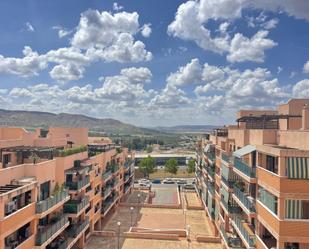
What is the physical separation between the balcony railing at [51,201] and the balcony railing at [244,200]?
16499mm

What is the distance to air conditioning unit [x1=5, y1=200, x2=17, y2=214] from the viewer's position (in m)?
25.0

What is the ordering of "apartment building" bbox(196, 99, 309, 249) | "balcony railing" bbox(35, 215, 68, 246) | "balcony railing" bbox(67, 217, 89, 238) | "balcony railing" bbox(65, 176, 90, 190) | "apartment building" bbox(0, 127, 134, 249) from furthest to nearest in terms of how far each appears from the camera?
"balcony railing" bbox(65, 176, 90, 190) → "balcony railing" bbox(67, 217, 89, 238) → "balcony railing" bbox(35, 215, 68, 246) → "apartment building" bbox(0, 127, 134, 249) → "apartment building" bbox(196, 99, 309, 249)

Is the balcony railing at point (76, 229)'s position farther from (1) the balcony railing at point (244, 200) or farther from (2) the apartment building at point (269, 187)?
(1) the balcony railing at point (244, 200)

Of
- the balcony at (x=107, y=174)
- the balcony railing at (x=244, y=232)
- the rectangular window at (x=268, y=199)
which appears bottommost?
the balcony railing at (x=244, y=232)

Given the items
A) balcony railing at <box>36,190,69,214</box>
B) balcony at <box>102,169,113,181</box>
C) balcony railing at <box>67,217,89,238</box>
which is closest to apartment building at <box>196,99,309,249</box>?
balcony railing at <box>67,217,89,238</box>

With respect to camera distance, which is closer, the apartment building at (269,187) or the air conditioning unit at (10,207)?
the apartment building at (269,187)

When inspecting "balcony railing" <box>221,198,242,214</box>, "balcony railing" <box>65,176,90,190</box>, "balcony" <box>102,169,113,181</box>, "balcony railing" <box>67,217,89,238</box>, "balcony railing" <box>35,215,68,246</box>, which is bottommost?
"balcony railing" <box>67,217,89,238</box>

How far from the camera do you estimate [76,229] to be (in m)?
37.5

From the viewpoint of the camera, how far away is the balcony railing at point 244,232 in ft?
91.1

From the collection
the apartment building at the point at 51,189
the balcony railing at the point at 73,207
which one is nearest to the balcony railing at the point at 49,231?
the apartment building at the point at 51,189

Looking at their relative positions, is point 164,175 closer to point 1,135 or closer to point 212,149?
point 212,149

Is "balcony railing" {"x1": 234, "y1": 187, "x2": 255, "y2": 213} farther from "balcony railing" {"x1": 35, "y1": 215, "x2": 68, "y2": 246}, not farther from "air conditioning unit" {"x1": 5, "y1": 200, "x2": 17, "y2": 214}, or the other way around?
"air conditioning unit" {"x1": 5, "y1": 200, "x2": 17, "y2": 214}

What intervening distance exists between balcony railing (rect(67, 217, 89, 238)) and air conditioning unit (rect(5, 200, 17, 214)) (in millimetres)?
11924

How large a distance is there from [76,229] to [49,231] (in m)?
7.44
